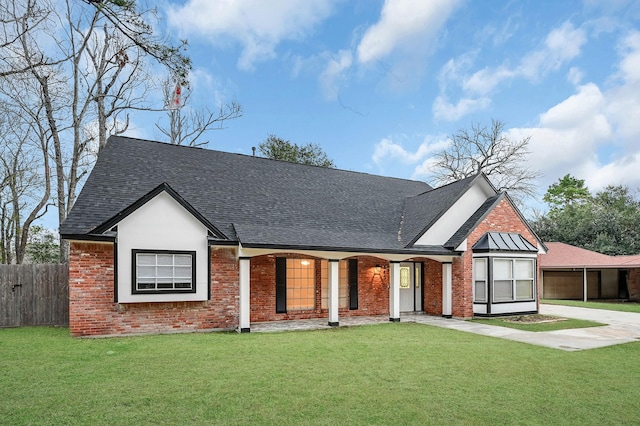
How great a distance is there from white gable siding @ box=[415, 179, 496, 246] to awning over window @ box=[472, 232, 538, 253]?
1.01m

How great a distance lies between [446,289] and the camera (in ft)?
45.3

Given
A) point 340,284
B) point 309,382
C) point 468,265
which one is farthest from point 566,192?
point 309,382

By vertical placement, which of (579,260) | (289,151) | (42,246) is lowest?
(579,260)

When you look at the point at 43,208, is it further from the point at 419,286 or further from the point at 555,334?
the point at 555,334

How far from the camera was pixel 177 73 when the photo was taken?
564 centimetres

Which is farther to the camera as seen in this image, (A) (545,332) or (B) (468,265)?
(B) (468,265)

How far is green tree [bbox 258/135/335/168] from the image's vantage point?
1191 inches

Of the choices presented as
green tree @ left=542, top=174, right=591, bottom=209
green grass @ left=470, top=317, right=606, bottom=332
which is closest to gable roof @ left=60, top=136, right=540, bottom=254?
green grass @ left=470, top=317, right=606, bottom=332

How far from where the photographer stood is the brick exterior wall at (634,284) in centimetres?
2417

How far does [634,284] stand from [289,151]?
80.4ft

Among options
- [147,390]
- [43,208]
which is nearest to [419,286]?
[147,390]

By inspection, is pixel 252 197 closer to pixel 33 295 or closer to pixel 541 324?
pixel 33 295

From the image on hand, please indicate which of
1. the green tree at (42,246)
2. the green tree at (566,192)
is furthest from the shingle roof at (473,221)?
the green tree at (566,192)

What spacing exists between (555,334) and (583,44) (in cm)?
1315
